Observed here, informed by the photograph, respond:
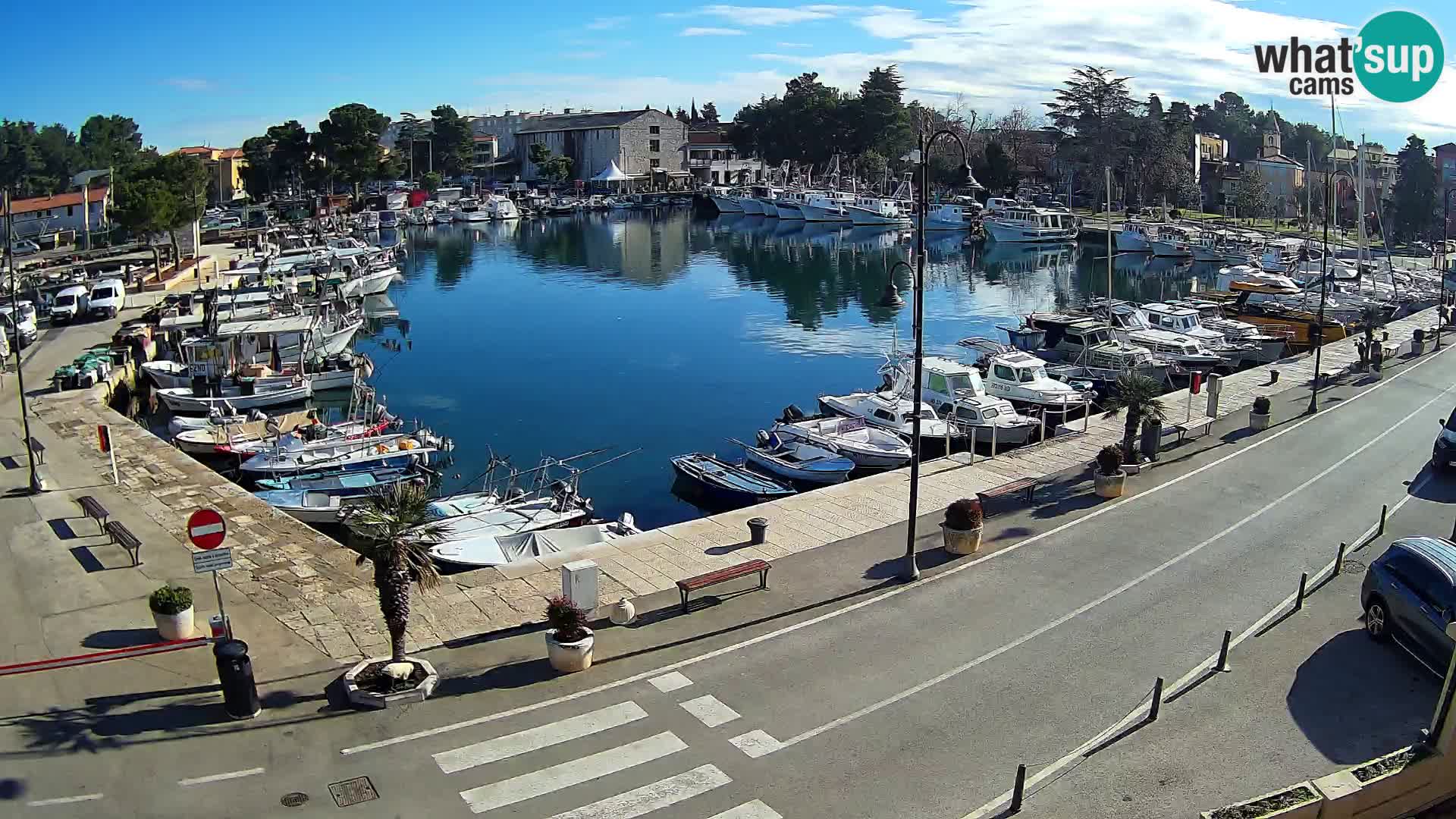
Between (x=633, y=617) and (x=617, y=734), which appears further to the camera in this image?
(x=633, y=617)

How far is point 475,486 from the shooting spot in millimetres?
34875

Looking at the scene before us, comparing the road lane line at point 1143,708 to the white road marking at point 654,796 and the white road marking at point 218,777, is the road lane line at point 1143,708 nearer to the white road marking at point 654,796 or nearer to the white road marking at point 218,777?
the white road marking at point 654,796

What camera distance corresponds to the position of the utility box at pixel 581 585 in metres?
17.7

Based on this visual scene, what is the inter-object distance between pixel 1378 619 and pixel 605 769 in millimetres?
11912

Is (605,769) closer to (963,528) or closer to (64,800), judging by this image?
(64,800)

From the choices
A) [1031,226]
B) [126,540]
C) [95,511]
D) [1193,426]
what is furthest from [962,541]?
→ [1031,226]

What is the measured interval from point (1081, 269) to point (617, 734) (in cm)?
9162

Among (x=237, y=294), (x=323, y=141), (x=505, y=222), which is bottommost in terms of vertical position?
(x=237, y=294)

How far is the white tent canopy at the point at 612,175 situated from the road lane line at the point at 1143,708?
149 metres

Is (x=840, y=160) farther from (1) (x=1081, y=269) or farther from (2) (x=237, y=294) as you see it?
(2) (x=237, y=294)

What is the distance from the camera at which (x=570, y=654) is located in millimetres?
15922

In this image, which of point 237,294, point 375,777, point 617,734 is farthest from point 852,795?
point 237,294

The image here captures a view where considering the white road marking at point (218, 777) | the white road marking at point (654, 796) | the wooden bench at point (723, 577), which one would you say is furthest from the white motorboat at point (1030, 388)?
the white road marking at point (218, 777)

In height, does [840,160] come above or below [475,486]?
above
